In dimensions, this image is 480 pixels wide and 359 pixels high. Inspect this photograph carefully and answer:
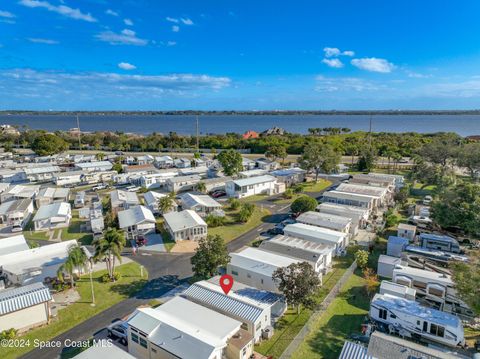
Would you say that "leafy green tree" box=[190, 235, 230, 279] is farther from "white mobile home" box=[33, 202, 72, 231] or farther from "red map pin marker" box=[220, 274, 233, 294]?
"white mobile home" box=[33, 202, 72, 231]

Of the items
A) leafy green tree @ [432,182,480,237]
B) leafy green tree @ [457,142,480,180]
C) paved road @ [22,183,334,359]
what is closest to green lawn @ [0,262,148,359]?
paved road @ [22,183,334,359]

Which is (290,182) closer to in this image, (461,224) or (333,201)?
(333,201)

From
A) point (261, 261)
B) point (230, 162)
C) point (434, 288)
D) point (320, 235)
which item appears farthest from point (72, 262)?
point (230, 162)

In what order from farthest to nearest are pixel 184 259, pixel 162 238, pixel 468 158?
pixel 468 158, pixel 162 238, pixel 184 259

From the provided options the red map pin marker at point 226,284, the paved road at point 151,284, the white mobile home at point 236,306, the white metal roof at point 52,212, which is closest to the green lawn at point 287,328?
the white mobile home at point 236,306

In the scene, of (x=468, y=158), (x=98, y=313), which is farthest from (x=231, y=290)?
(x=468, y=158)

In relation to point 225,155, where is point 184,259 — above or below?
below
